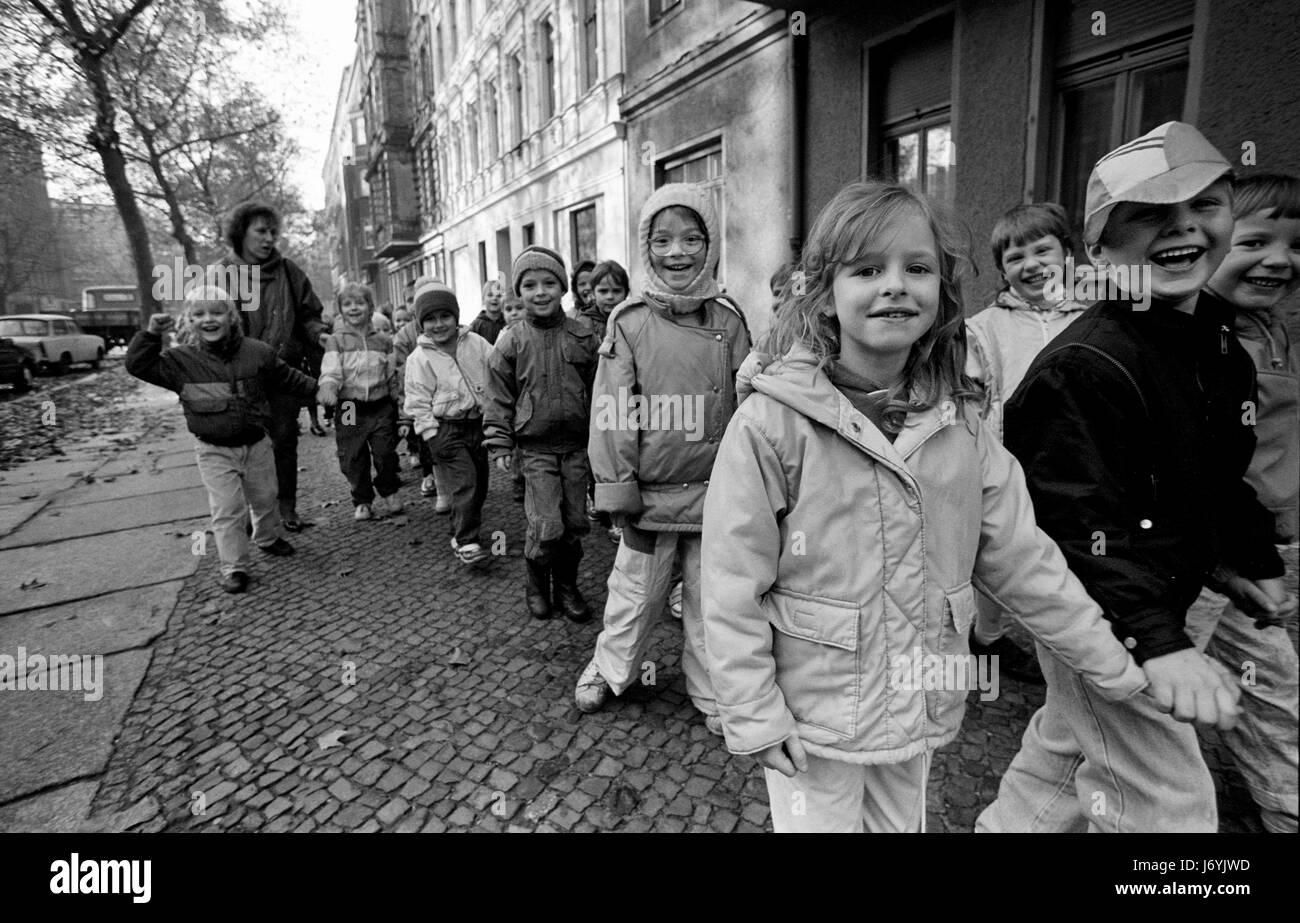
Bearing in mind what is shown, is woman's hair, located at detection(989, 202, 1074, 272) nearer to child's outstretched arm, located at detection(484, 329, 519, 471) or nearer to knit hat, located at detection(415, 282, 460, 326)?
child's outstretched arm, located at detection(484, 329, 519, 471)

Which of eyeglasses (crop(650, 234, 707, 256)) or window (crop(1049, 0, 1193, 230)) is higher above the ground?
window (crop(1049, 0, 1193, 230))

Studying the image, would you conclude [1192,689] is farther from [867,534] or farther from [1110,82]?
[1110,82]

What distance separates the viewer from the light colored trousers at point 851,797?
1.50 meters

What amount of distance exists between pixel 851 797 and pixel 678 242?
1965 millimetres

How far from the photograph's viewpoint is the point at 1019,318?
2.97 metres

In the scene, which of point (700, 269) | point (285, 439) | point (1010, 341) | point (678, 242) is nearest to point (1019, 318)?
point (1010, 341)

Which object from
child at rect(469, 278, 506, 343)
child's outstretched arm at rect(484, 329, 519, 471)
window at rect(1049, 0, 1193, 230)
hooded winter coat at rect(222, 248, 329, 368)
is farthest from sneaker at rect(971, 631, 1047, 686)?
child at rect(469, 278, 506, 343)

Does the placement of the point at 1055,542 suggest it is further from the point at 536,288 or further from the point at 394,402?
the point at 394,402

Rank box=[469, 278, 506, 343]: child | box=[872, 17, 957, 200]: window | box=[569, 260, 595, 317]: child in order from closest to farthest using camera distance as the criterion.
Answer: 1. box=[872, 17, 957, 200]: window
2. box=[569, 260, 595, 317]: child
3. box=[469, 278, 506, 343]: child

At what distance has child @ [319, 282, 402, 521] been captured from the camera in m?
5.46

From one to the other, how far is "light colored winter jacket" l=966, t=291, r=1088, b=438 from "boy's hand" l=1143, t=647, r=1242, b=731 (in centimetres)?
167

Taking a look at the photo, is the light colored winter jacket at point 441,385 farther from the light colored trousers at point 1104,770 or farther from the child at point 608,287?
the light colored trousers at point 1104,770

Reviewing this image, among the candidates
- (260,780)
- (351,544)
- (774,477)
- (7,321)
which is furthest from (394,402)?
(7,321)

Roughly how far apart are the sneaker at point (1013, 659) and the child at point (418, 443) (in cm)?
374
